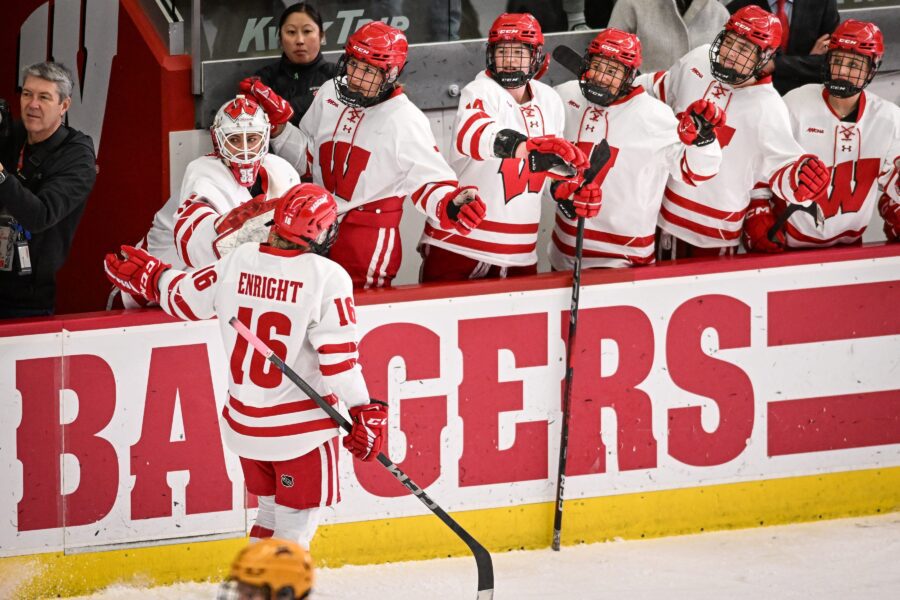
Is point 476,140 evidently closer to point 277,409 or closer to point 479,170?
point 479,170

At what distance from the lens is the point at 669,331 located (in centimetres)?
453

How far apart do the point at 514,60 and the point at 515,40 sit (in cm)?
6

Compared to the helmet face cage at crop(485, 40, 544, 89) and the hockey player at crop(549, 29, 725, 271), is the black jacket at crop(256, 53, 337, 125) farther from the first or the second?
the hockey player at crop(549, 29, 725, 271)

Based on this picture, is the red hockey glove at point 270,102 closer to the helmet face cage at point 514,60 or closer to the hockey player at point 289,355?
the helmet face cage at point 514,60

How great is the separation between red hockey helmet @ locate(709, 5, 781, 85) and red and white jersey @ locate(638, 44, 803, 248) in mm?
111

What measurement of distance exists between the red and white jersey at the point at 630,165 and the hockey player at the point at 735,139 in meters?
0.13

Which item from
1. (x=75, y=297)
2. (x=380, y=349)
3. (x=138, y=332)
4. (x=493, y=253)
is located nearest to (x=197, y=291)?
(x=138, y=332)

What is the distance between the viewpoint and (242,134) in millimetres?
4090

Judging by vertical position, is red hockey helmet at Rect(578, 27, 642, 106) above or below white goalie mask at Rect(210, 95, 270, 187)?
above

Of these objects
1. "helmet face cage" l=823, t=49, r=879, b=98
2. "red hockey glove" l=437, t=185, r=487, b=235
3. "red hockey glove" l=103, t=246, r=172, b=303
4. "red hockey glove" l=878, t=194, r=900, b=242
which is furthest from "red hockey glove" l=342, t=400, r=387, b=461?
"red hockey glove" l=878, t=194, r=900, b=242

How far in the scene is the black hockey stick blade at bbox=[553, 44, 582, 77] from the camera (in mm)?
4891

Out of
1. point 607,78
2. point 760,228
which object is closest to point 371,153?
point 607,78

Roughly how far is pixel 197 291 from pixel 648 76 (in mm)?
1980

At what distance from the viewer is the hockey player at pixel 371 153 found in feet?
13.9
